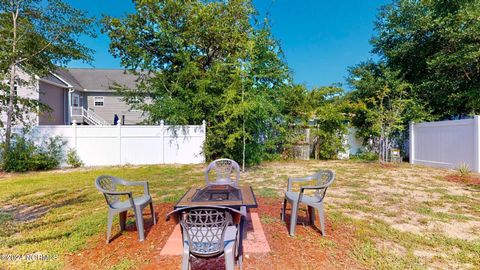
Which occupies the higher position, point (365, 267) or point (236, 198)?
point (236, 198)

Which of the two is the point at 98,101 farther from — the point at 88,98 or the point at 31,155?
the point at 31,155

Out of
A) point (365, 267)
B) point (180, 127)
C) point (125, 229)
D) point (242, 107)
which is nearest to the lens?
point (365, 267)

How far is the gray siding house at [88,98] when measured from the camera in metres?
15.5

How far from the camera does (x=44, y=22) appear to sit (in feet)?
29.5

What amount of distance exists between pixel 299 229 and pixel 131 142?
26.6ft

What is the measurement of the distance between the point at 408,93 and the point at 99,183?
11.9 metres

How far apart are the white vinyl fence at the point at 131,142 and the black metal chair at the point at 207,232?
8189 millimetres

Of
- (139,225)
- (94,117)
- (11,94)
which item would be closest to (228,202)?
(139,225)

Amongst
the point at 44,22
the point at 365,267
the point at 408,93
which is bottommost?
the point at 365,267

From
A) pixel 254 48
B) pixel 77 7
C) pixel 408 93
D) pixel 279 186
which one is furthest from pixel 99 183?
pixel 408 93

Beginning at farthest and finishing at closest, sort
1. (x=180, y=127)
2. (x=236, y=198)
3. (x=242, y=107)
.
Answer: (x=180, y=127), (x=242, y=107), (x=236, y=198)

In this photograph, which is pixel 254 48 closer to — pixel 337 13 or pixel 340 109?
pixel 340 109

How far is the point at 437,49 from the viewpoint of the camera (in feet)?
34.0

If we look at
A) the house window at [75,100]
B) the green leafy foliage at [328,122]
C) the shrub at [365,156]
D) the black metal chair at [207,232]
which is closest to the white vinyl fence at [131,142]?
the green leafy foliage at [328,122]
